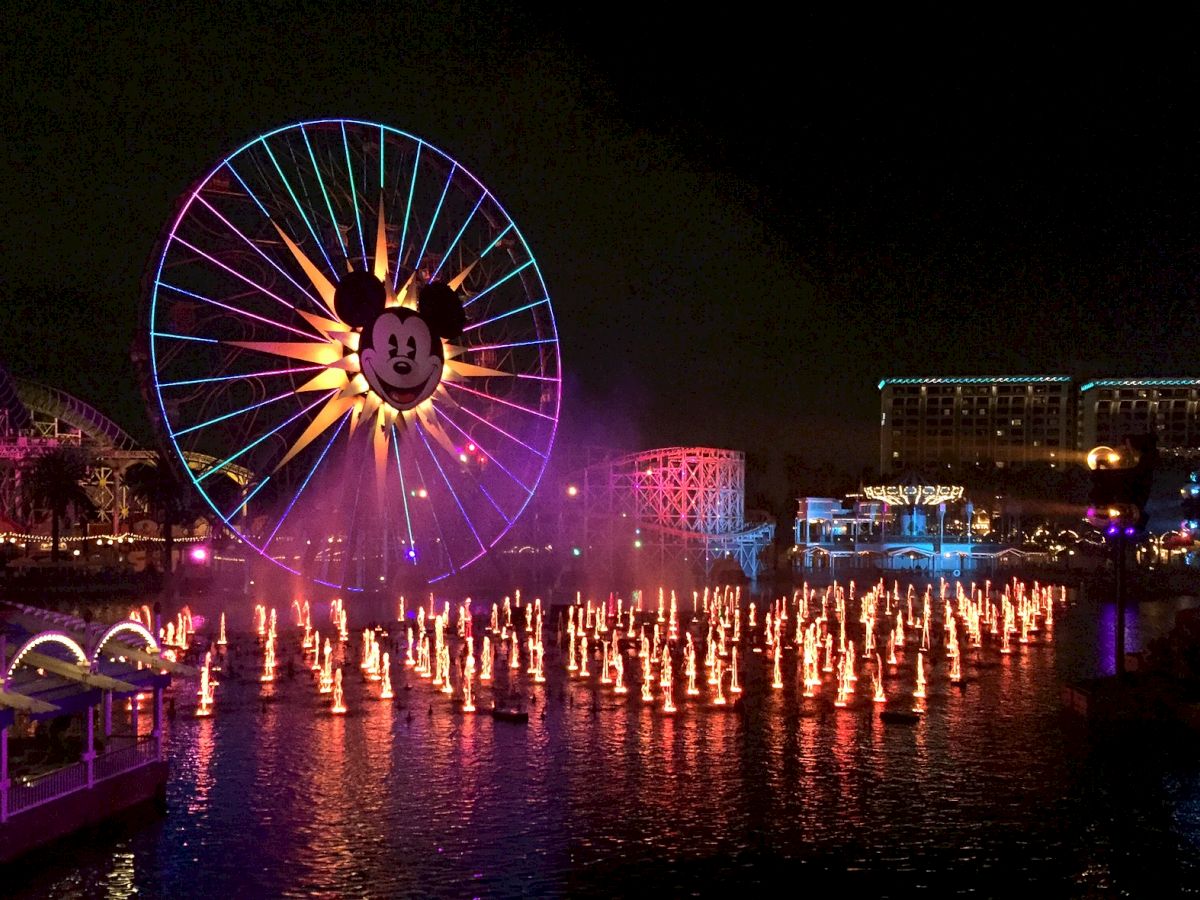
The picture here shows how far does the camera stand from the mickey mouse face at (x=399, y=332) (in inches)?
1905

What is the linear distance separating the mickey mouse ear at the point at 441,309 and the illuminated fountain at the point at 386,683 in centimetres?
1433

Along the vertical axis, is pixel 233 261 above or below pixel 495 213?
below

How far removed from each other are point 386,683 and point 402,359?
47.7 feet

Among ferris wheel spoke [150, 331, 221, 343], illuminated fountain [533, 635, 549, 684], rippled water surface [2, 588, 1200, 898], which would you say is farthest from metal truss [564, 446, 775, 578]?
rippled water surface [2, 588, 1200, 898]

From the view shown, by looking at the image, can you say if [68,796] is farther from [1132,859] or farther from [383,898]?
[1132,859]

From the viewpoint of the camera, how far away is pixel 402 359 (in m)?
50.6

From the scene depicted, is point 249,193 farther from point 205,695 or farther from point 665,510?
point 665,510

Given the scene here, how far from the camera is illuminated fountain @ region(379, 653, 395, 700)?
39656 mm

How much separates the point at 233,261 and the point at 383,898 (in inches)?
1169

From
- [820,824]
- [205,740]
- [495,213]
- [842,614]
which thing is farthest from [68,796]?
[842,614]

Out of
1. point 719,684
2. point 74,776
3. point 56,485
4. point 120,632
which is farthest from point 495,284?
point 56,485

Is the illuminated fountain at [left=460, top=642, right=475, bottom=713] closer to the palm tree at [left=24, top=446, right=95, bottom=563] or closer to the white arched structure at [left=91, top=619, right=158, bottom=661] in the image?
the white arched structure at [left=91, top=619, right=158, bottom=661]

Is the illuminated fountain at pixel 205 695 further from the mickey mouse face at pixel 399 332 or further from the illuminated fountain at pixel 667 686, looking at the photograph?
the mickey mouse face at pixel 399 332

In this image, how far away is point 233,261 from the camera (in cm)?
4522
